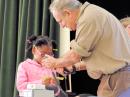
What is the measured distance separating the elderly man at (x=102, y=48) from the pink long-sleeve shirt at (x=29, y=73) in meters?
0.85

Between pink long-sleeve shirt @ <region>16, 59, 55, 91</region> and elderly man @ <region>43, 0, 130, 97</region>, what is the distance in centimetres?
85

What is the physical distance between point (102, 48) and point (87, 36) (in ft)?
0.35

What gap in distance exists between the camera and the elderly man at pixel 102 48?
1.73m

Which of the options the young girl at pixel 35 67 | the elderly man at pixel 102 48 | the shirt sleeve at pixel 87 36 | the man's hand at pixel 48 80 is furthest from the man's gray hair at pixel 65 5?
the young girl at pixel 35 67

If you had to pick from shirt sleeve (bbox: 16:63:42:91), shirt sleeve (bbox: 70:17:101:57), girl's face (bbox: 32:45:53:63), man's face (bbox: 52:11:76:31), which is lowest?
shirt sleeve (bbox: 16:63:42:91)

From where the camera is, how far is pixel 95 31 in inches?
67.7

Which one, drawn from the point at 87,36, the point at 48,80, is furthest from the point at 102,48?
the point at 48,80

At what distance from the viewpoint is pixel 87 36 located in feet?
5.64

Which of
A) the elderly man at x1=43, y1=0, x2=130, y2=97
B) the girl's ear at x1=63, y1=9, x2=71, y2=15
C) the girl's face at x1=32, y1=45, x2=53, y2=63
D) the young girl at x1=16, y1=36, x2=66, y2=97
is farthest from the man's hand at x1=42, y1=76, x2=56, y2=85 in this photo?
the girl's ear at x1=63, y1=9, x2=71, y2=15

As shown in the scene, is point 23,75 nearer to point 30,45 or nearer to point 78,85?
point 30,45

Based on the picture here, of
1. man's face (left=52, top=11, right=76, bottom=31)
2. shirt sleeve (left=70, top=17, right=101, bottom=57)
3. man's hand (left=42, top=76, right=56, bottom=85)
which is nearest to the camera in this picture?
shirt sleeve (left=70, top=17, right=101, bottom=57)

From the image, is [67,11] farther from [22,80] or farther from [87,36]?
[22,80]

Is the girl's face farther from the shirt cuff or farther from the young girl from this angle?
the shirt cuff

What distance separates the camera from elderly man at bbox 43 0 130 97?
1.73 m
